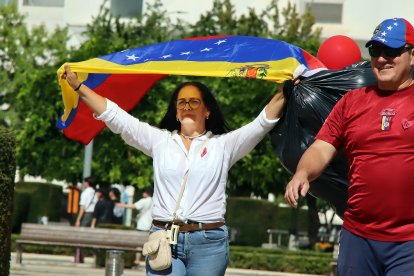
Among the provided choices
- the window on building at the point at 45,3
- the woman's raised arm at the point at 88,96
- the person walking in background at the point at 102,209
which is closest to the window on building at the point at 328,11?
the window on building at the point at 45,3

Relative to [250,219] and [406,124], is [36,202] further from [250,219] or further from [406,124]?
[406,124]

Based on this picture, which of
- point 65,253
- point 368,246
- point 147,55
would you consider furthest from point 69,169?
point 368,246

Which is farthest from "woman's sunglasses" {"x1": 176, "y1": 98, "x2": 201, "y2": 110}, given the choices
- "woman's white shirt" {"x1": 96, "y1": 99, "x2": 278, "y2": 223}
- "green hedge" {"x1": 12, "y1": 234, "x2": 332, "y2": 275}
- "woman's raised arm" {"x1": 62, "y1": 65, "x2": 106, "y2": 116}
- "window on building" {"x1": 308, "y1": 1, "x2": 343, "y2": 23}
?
"window on building" {"x1": 308, "y1": 1, "x2": 343, "y2": 23}

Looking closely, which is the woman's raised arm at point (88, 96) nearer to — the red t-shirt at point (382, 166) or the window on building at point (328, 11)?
the red t-shirt at point (382, 166)

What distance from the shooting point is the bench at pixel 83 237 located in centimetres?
1902

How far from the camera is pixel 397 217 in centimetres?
552

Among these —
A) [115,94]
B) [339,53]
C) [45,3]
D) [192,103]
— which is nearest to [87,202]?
[115,94]

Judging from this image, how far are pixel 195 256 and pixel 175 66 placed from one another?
1536 millimetres

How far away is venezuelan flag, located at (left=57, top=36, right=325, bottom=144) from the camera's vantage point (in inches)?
299

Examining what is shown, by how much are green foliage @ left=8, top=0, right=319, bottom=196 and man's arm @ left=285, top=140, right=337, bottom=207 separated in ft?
70.8

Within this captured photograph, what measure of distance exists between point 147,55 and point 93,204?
50.5ft

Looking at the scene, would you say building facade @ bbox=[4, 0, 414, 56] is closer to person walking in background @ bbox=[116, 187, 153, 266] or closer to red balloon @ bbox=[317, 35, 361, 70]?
person walking in background @ bbox=[116, 187, 153, 266]

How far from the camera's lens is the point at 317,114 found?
7328mm

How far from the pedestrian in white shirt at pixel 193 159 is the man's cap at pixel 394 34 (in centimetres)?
→ 153
